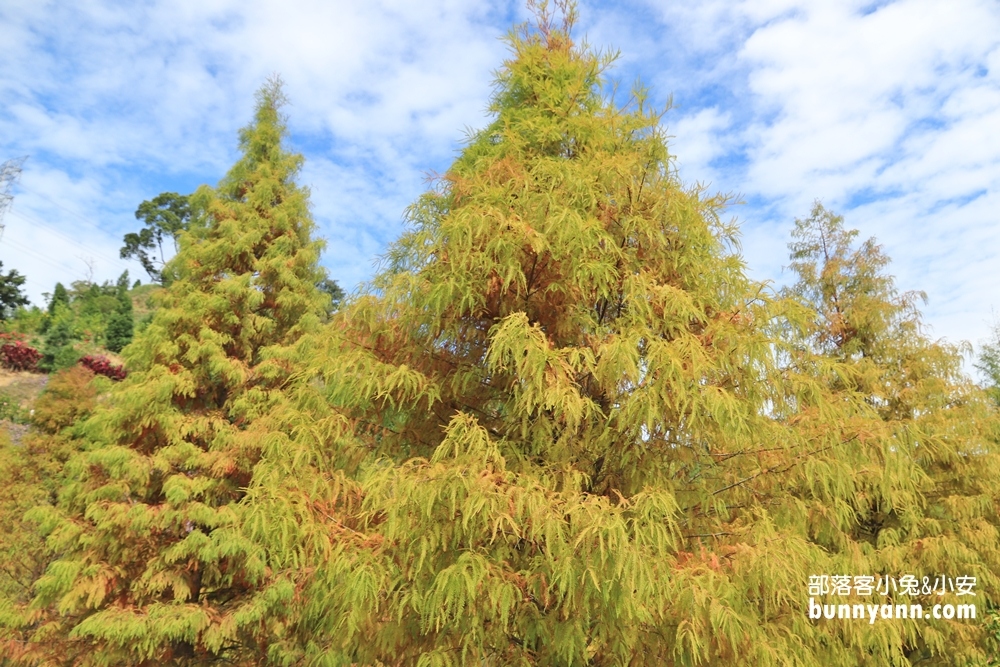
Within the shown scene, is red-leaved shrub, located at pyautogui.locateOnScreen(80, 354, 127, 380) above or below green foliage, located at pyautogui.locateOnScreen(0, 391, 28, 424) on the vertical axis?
above

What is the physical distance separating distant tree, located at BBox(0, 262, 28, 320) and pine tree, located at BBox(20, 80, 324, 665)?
158ft

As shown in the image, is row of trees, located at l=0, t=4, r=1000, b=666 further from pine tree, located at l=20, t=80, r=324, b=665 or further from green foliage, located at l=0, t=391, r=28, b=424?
green foliage, located at l=0, t=391, r=28, b=424

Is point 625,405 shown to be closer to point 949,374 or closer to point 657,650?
point 657,650

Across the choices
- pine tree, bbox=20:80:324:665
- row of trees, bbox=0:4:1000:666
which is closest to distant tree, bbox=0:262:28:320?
pine tree, bbox=20:80:324:665

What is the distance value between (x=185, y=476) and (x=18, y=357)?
35.4 metres

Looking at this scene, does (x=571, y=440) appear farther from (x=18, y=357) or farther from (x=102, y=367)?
(x=18, y=357)

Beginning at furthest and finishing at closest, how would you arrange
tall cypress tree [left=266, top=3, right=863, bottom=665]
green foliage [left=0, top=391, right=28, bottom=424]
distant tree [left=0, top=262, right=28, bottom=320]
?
distant tree [left=0, top=262, right=28, bottom=320]
green foliage [left=0, top=391, right=28, bottom=424]
tall cypress tree [left=266, top=3, right=863, bottom=665]

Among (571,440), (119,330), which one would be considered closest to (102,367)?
(119,330)

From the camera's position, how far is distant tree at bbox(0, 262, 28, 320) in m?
46.7

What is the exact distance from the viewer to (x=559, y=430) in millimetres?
4469

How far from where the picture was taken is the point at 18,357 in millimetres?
35188

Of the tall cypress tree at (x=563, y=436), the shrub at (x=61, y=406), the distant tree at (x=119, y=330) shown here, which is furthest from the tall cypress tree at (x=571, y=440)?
the distant tree at (x=119, y=330)

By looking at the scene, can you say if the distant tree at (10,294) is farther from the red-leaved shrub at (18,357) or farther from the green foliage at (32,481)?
the green foliage at (32,481)

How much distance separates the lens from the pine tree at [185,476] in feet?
27.8
